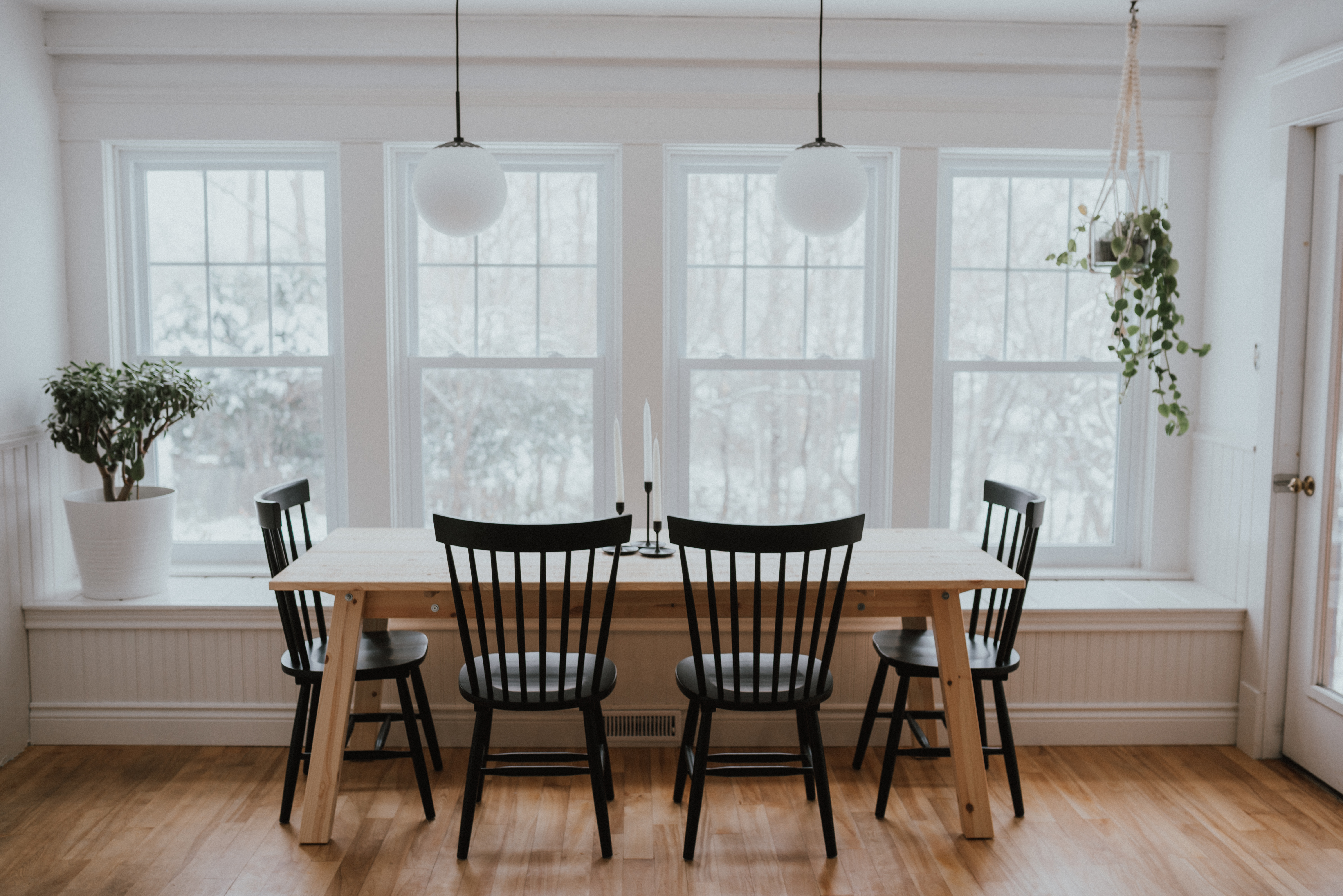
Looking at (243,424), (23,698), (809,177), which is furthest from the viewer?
(243,424)

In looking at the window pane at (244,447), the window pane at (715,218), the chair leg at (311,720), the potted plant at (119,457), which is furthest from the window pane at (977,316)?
the potted plant at (119,457)

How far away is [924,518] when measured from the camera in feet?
11.6

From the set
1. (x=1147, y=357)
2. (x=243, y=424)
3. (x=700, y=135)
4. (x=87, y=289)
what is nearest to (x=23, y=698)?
(x=243, y=424)

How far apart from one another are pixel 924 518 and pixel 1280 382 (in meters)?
1.20

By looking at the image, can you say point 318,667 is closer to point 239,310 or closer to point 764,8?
point 239,310

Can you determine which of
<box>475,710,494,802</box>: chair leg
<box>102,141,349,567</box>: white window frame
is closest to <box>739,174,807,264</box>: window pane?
<box>102,141,349,567</box>: white window frame

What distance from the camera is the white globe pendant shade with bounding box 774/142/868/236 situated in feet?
7.84

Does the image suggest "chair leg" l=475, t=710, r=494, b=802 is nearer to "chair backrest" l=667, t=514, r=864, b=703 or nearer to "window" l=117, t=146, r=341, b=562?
"chair backrest" l=667, t=514, r=864, b=703

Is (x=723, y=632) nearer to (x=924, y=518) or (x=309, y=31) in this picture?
(x=924, y=518)

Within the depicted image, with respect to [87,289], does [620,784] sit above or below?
below

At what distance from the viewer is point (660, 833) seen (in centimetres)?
263

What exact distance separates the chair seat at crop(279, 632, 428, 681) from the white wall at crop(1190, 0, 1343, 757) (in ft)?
8.72

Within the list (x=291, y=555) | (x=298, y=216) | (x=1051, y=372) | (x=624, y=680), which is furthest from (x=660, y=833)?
(x=298, y=216)

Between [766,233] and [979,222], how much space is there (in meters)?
0.80
